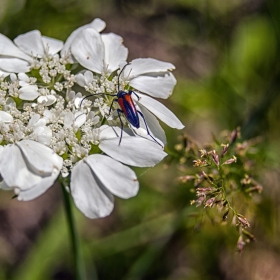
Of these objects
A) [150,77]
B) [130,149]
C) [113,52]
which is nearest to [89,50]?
[113,52]

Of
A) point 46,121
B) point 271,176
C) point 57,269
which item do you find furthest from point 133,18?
point 46,121

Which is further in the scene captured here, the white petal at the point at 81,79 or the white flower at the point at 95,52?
the white flower at the point at 95,52

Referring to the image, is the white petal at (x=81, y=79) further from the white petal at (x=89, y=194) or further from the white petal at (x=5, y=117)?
the white petal at (x=89, y=194)

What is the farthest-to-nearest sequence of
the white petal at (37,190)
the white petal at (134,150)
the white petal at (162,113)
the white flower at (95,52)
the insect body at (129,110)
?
1. the white flower at (95,52)
2. the white petal at (162,113)
3. the insect body at (129,110)
4. the white petal at (134,150)
5. the white petal at (37,190)

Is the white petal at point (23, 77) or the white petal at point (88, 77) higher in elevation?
the white petal at point (88, 77)

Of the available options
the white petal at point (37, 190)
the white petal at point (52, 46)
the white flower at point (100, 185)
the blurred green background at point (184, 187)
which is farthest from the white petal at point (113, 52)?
the blurred green background at point (184, 187)

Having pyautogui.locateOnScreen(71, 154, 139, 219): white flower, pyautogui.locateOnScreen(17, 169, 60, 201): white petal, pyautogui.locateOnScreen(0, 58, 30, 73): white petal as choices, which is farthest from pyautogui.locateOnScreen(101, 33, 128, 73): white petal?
pyautogui.locateOnScreen(17, 169, 60, 201): white petal

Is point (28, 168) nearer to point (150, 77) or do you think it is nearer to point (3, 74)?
point (3, 74)
